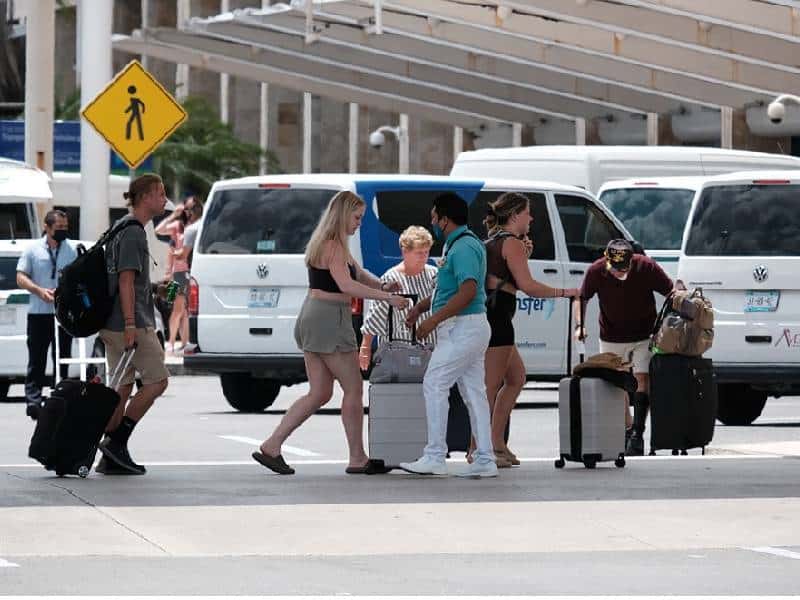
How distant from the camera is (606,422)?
15320 millimetres

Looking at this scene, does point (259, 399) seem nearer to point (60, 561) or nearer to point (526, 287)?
point (526, 287)

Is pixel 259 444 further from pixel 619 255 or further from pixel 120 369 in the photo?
pixel 120 369

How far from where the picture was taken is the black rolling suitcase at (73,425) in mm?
14391

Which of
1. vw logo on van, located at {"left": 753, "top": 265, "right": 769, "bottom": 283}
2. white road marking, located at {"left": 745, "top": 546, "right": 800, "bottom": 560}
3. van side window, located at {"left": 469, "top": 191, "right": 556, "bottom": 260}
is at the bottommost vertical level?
white road marking, located at {"left": 745, "top": 546, "right": 800, "bottom": 560}

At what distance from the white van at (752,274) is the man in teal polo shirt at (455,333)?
496cm

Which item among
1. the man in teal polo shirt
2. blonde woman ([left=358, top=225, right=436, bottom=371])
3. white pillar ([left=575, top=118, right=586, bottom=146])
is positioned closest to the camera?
the man in teal polo shirt

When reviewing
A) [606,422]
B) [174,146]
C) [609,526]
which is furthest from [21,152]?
[609,526]

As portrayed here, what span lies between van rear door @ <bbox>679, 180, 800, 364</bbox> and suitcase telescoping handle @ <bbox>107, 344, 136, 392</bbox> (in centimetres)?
592

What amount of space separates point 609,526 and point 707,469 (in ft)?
10.8

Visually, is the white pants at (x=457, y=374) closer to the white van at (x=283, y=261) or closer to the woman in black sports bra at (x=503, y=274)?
the woman in black sports bra at (x=503, y=274)

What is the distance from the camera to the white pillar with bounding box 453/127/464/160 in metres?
49.3

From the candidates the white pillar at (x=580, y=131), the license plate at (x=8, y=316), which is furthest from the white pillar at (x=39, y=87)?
the white pillar at (x=580, y=131)

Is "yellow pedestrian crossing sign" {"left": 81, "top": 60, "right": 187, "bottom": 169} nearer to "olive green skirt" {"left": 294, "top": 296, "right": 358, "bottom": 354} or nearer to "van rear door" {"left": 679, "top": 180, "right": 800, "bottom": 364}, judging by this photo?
"van rear door" {"left": 679, "top": 180, "right": 800, "bottom": 364}

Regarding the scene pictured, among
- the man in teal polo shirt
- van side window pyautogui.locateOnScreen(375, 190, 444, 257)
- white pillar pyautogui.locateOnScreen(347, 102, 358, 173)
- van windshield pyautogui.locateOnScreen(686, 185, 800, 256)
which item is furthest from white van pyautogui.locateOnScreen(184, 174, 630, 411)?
white pillar pyautogui.locateOnScreen(347, 102, 358, 173)
